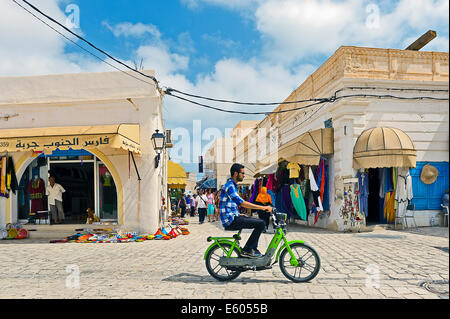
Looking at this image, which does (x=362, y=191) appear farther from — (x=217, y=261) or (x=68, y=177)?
(x=68, y=177)

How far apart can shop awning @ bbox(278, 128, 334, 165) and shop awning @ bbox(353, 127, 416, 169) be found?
1039 millimetres

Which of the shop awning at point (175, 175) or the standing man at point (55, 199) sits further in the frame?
the shop awning at point (175, 175)

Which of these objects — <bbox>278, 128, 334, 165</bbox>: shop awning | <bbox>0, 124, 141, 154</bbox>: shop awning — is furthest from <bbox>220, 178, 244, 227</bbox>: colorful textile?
<bbox>278, 128, 334, 165</bbox>: shop awning

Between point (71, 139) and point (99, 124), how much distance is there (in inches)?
68.1

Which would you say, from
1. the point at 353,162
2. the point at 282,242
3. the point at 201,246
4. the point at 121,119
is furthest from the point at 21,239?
the point at 353,162

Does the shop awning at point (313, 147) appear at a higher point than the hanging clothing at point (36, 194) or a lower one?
higher

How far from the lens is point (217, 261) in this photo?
557 centimetres

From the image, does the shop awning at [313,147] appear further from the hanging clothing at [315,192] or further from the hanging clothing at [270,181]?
the hanging clothing at [270,181]

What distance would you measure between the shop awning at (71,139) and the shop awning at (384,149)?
7450 mm

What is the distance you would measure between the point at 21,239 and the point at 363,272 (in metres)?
10.7

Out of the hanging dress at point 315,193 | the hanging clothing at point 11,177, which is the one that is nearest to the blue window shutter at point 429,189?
the hanging dress at point 315,193

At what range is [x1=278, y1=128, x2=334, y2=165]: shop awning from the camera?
41.1 feet

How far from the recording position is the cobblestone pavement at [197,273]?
4.83m
